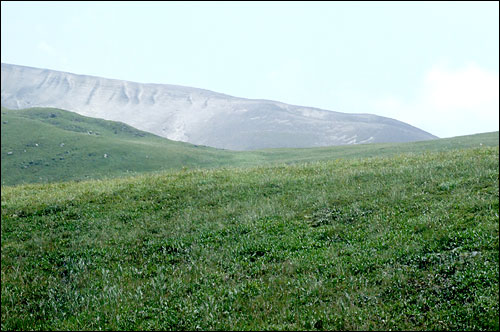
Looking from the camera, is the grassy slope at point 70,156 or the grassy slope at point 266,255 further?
the grassy slope at point 70,156

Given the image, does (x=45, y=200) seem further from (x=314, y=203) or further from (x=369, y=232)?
(x=369, y=232)

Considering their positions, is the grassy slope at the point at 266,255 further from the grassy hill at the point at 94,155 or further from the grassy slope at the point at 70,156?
the grassy slope at the point at 70,156

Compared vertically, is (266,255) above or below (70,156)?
below

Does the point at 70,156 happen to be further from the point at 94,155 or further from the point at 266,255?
the point at 266,255

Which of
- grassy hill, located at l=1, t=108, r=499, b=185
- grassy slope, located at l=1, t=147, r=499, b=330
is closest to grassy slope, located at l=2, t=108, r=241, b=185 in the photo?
grassy hill, located at l=1, t=108, r=499, b=185

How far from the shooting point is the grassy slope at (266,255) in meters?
8.68

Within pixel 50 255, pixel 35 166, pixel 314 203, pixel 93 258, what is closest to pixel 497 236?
pixel 314 203

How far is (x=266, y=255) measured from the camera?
39.1 ft

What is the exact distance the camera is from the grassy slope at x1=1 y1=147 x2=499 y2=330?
28.5ft

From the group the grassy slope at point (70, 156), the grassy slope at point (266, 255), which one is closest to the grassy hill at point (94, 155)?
the grassy slope at point (70, 156)

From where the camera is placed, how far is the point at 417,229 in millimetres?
12141

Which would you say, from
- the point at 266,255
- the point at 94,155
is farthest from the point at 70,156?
the point at 266,255

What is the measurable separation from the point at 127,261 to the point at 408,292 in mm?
8315

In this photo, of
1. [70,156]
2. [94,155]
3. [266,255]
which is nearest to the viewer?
[266,255]
